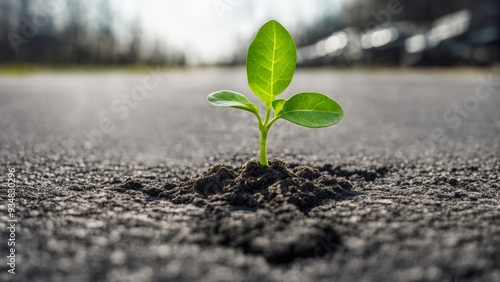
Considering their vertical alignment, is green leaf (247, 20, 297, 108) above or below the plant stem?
above

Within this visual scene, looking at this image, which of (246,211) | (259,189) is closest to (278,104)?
(259,189)

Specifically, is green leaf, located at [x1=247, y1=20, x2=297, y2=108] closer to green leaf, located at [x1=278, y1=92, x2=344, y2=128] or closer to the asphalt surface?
green leaf, located at [x1=278, y1=92, x2=344, y2=128]

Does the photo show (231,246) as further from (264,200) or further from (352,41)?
(352,41)

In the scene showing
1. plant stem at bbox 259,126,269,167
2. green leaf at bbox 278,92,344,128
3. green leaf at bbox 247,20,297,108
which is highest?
green leaf at bbox 247,20,297,108

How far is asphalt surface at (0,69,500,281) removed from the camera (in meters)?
1.06

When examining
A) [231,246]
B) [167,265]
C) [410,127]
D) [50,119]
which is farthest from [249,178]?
[50,119]

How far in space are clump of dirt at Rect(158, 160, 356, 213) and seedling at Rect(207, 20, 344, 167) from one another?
9 cm

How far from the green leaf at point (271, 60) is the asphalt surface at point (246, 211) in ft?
1.40

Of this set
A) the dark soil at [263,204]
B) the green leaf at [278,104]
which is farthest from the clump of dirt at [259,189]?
the green leaf at [278,104]

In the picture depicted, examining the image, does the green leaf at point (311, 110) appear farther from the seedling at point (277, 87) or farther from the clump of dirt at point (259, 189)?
the clump of dirt at point (259, 189)

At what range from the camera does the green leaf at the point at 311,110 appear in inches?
61.4

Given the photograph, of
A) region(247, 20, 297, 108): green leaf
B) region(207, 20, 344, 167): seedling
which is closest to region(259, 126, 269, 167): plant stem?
region(207, 20, 344, 167): seedling

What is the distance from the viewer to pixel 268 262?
109cm

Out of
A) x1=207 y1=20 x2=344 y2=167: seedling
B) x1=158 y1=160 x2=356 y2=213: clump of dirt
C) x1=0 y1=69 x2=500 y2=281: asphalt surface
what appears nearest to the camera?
x1=0 y1=69 x2=500 y2=281: asphalt surface
